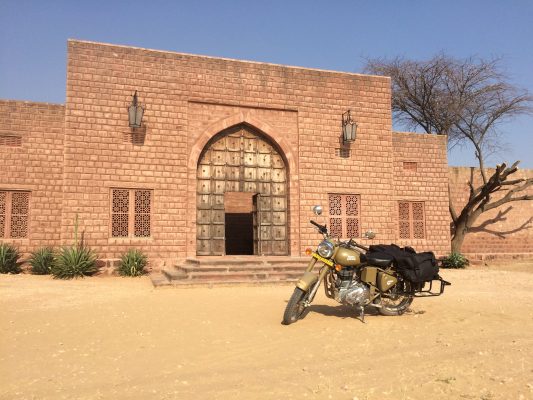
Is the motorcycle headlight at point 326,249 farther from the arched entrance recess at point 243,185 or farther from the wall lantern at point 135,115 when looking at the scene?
the wall lantern at point 135,115

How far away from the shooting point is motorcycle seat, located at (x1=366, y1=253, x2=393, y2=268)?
5574 millimetres

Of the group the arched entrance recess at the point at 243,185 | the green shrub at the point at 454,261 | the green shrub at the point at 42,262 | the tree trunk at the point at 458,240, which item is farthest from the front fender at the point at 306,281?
the tree trunk at the point at 458,240

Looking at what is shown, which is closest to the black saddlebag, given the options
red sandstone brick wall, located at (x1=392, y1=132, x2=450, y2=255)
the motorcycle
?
the motorcycle

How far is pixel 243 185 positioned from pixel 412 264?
717cm

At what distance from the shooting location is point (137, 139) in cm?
1120

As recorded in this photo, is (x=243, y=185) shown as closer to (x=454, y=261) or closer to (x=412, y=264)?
(x=454, y=261)

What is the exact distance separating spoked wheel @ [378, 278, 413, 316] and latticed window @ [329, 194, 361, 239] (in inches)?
268

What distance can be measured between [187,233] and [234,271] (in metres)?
2.13

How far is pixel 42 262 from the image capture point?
10211 millimetres

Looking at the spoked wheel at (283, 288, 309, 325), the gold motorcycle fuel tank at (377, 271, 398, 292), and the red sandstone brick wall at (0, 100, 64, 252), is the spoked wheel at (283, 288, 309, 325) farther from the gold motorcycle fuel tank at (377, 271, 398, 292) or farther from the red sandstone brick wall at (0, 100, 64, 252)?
the red sandstone brick wall at (0, 100, 64, 252)

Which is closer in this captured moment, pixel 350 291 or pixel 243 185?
pixel 350 291

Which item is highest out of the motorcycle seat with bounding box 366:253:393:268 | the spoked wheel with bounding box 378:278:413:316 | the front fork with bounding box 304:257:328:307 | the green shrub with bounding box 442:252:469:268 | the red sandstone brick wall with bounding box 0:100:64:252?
the red sandstone brick wall with bounding box 0:100:64:252

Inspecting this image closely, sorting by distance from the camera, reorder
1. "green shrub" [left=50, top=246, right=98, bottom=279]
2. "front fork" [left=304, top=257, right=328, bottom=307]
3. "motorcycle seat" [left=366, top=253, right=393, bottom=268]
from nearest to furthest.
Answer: "front fork" [left=304, top=257, right=328, bottom=307], "motorcycle seat" [left=366, top=253, right=393, bottom=268], "green shrub" [left=50, top=246, right=98, bottom=279]

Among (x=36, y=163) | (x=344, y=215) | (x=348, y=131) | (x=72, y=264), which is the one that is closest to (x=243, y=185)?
(x=344, y=215)
